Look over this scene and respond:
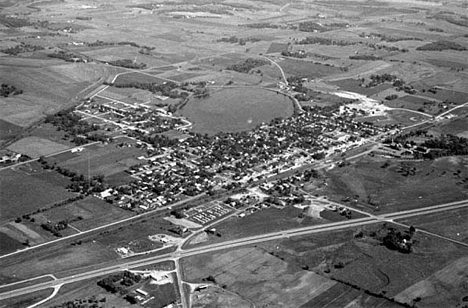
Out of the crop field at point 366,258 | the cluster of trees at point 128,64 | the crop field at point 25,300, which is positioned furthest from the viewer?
the cluster of trees at point 128,64

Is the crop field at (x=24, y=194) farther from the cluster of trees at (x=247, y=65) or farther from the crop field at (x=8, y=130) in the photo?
the cluster of trees at (x=247, y=65)

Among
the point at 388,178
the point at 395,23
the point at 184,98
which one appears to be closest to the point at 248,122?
the point at 184,98

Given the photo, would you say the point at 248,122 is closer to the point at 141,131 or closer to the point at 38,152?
the point at 141,131

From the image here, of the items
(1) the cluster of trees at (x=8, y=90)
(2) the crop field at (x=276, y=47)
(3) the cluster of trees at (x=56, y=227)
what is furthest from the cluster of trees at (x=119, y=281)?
(2) the crop field at (x=276, y=47)

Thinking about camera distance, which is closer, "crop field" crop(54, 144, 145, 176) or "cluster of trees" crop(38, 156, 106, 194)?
"cluster of trees" crop(38, 156, 106, 194)

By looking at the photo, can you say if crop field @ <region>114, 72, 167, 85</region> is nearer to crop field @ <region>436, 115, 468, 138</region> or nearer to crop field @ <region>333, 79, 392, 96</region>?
crop field @ <region>333, 79, 392, 96</region>

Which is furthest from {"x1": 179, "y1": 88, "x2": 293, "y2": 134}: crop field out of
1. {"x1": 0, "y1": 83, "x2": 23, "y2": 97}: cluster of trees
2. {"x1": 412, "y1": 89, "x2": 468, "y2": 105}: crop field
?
{"x1": 0, "y1": 83, "x2": 23, "y2": 97}: cluster of trees
